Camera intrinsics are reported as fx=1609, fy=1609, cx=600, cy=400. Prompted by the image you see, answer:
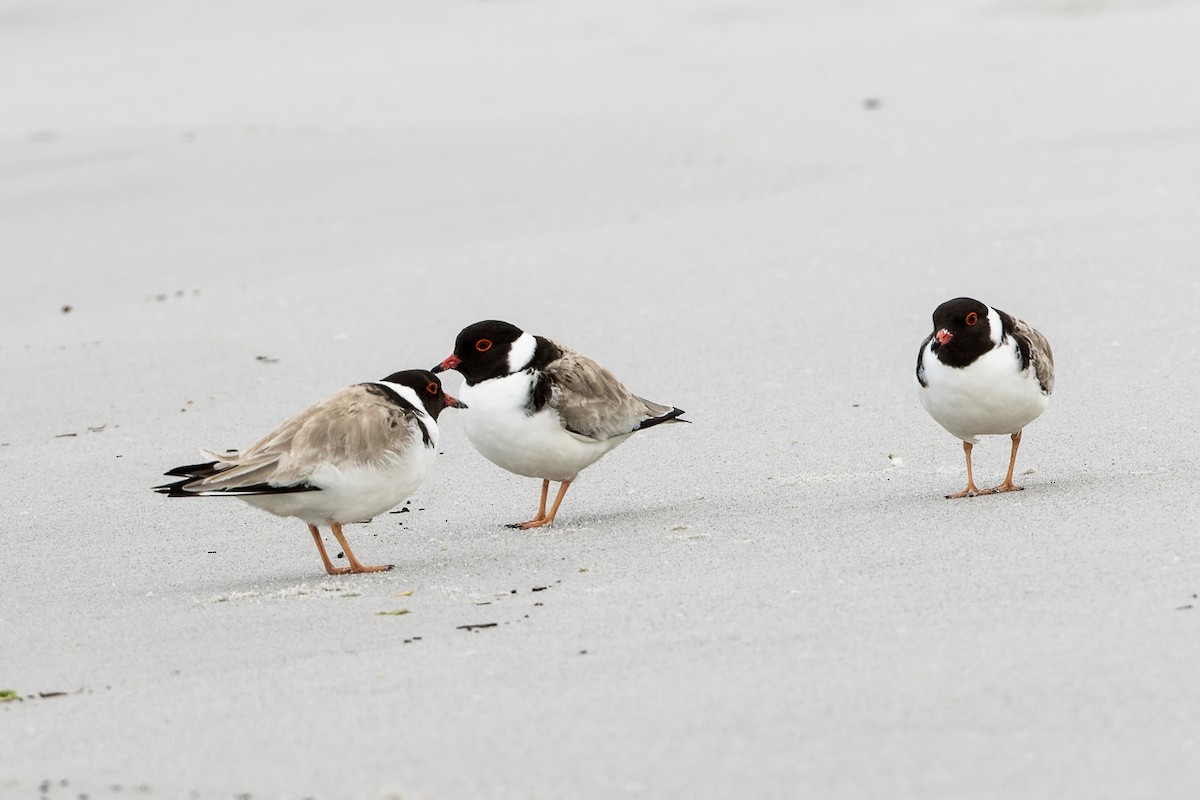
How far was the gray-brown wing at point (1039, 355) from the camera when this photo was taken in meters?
6.66

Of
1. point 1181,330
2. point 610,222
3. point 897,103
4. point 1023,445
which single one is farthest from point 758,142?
point 1023,445

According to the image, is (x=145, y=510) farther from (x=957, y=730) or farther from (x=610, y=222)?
(x=610, y=222)

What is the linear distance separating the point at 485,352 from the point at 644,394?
5.49 feet

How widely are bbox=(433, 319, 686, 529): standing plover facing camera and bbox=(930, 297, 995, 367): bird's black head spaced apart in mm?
1424

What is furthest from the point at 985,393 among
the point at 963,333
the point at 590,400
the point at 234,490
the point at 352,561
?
the point at 234,490

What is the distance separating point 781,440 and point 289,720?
3.62 m

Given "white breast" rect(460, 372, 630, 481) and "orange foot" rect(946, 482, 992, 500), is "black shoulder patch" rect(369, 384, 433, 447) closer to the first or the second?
"white breast" rect(460, 372, 630, 481)

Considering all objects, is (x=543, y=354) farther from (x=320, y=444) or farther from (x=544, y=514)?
(x=320, y=444)

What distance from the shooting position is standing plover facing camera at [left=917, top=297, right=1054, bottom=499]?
6465 millimetres

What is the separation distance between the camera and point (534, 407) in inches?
266

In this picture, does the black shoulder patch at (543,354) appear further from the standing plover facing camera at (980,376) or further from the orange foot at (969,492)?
the orange foot at (969,492)

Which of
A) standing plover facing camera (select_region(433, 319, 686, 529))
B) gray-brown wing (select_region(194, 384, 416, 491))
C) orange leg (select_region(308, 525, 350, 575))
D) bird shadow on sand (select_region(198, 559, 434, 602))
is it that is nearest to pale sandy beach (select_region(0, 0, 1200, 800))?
bird shadow on sand (select_region(198, 559, 434, 602))

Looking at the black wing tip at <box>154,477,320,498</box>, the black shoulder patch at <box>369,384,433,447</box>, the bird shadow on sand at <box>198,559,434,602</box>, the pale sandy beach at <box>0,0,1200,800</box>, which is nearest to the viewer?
the pale sandy beach at <box>0,0,1200,800</box>

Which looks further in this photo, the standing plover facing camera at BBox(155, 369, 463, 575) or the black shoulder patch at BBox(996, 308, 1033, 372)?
the black shoulder patch at BBox(996, 308, 1033, 372)
